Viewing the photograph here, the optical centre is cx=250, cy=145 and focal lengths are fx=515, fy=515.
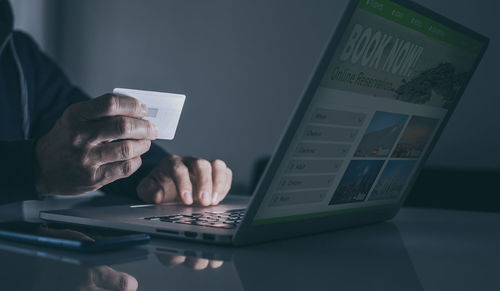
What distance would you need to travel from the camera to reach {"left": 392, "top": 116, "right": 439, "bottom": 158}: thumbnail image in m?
0.83

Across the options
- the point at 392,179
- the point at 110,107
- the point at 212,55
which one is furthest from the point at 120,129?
the point at 212,55

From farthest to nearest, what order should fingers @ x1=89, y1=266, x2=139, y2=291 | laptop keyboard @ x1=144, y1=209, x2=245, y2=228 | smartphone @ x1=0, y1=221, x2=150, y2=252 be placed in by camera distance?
laptop keyboard @ x1=144, y1=209, x2=245, y2=228
smartphone @ x1=0, y1=221, x2=150, y2=252
fingers @ x1=89, y1=266, x2=139, y2=291

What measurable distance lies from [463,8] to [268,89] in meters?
1.11

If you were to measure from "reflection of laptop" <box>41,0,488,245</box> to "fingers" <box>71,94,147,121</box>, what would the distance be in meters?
0.15

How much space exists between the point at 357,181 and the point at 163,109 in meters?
0.32

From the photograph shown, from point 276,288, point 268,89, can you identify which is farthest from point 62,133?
point 268,89

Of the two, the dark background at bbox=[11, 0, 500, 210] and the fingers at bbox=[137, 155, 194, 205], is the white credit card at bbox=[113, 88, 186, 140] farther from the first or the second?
the dark background at bbox=[11, 0, 500, 210]

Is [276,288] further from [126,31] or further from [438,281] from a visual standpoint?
[126,31]

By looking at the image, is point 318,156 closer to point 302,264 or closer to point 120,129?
point 302,264

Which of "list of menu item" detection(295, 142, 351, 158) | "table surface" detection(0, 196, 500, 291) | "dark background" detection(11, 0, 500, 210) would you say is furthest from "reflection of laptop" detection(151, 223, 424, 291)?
"dark background" detection(11, 0, 500, 210)

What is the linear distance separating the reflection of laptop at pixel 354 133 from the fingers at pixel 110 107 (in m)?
0.15

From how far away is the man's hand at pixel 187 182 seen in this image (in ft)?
3.39

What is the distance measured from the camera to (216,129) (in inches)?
120

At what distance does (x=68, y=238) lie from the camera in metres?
0.59
